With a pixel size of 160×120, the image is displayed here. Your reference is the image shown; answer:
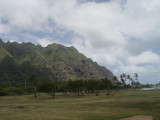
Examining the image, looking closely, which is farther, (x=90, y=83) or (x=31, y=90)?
(x=31, y=90)

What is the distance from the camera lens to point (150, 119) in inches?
990

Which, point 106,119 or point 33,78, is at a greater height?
point 33,78

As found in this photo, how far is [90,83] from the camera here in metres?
149

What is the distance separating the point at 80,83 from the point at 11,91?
7486cm

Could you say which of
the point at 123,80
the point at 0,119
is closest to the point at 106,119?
the point at 0,119

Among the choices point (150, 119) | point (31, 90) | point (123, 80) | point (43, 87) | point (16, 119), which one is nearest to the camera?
point (150, 119)

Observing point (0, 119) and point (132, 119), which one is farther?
point (0, 119)

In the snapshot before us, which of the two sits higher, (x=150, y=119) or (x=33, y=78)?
(x=33, y=78)

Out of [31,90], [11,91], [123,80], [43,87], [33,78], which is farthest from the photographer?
[123,80]

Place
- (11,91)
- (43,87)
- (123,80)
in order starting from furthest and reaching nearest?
(123,80) < (11,91) < (43,87)

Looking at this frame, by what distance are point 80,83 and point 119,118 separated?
107941 millimetres

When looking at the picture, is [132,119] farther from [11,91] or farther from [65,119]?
[11,91]

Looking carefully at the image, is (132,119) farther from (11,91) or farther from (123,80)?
(123,80)

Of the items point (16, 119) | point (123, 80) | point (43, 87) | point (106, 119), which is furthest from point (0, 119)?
point (123, 80)
